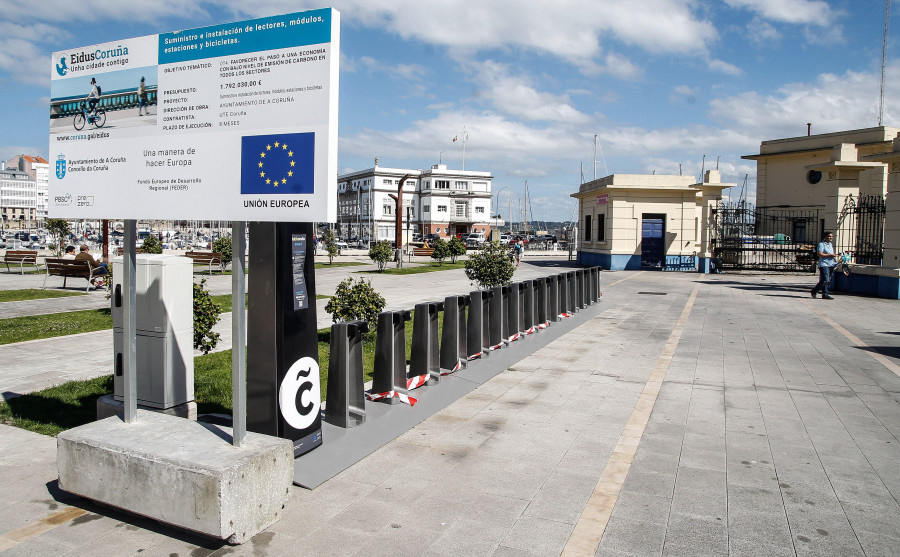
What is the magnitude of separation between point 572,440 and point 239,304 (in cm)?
303

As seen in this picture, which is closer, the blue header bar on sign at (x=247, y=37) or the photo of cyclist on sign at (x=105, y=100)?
the blue header bar on sign at (x=247, y=37)

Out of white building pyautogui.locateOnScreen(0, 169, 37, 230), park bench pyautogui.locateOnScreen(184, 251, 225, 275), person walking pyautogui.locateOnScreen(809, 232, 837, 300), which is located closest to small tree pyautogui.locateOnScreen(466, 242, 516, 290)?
person walking pyautogui.locateOnScreen(809, 232, 837, 300)

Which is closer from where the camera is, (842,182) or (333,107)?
(333,107)

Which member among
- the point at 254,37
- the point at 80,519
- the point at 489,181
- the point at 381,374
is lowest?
the point at 80,519

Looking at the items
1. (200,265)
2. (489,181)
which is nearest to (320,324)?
(200,265)

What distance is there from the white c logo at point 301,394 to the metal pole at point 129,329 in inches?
39.0

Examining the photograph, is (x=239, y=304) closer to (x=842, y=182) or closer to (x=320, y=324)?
(x=320, y=324)

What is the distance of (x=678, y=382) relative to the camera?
7625 millimetres

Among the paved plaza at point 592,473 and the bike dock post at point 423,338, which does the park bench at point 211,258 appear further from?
the bike dock post at point 423,338


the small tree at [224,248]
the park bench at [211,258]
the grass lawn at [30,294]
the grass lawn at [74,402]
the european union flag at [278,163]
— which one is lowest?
the grass lawn at [74,402]

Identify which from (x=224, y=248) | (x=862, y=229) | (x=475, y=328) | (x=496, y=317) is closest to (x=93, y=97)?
(x=475, y=328)

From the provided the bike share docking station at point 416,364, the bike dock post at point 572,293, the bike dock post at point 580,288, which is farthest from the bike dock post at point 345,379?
the bike dock post at point 580,288

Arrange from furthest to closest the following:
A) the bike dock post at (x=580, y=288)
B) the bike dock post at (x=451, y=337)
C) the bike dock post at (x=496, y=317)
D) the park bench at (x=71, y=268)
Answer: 1. the park bench at (x=71, y=268)
2. the bike dock post at (x=580, y=288)
3. the bike dock post at (x=496, y=317)
4. the bike dock post at (x=451, y=337)

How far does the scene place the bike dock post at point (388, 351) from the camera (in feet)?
20.8
